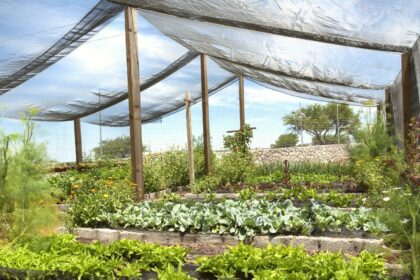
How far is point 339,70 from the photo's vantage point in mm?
10078

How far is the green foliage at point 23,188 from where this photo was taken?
4855 millimetres

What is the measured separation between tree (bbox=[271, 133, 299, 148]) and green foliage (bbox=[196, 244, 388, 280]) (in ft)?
52.3

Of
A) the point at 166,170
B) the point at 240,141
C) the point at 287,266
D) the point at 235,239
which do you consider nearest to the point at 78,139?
the point at 166,170

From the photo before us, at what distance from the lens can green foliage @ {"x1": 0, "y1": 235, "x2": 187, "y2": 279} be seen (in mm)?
3769

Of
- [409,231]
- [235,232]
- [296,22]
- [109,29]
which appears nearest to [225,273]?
[409,231]

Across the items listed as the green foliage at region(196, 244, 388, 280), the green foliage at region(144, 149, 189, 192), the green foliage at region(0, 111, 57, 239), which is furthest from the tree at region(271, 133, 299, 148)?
the green foliage at region(196, 244, 388, 280)

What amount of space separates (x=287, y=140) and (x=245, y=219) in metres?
14.8

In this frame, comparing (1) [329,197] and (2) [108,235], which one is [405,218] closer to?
(2) [108,235]

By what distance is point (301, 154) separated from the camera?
61.2 ft

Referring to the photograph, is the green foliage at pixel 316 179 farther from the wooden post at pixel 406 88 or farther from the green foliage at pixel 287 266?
the green foliage at pixel 287 266

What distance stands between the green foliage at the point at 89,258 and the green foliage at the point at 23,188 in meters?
0.25

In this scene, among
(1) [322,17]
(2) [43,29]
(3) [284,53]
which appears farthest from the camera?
(3) [284,53]

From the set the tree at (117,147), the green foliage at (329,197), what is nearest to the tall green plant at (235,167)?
the green foliage at (329,197)

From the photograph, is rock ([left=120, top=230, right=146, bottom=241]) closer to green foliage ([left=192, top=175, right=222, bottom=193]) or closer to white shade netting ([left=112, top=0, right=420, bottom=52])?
white shade netting ([left=112, top=0, right=420, bottom=52])
